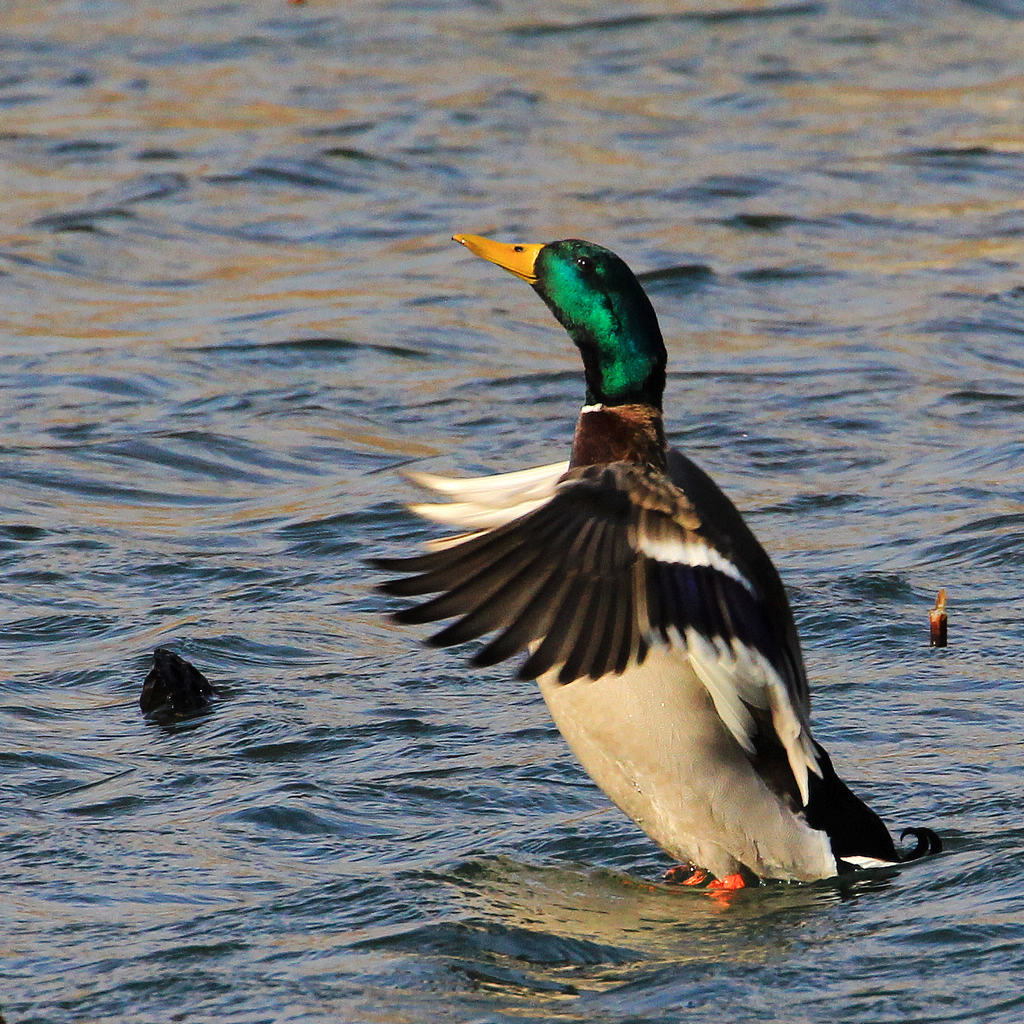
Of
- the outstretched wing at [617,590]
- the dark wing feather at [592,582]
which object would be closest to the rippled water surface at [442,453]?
the outstretched wing at [617,590]

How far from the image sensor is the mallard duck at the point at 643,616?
373cm

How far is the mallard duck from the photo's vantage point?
373 centimetres

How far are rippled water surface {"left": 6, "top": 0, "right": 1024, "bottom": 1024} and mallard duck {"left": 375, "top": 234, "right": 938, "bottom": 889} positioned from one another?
16 centimetres

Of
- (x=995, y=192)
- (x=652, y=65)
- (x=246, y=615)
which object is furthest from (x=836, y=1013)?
(x=652, y=65)

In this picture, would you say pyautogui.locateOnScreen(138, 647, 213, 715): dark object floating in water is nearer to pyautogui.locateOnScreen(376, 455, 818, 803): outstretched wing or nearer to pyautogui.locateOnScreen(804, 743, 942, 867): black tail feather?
pyautogui.locateOnScreen(376, 455, 818, 803): outstretched wing

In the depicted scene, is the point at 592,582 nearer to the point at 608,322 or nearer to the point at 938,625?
the point at 608,322

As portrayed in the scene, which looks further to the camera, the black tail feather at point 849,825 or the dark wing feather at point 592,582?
the black tail feather at point 849,825

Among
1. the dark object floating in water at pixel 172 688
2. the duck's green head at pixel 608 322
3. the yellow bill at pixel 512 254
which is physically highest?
the yellow bill at pixel 512 254

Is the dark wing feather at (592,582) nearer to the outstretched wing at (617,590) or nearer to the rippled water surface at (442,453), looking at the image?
the outstretched wing at (617,590)

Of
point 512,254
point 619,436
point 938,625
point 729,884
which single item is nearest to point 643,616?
point 619,436

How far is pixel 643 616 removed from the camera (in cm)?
381

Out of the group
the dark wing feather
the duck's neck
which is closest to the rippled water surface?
the dark wing feather

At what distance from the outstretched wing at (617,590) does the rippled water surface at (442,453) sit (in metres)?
0.54

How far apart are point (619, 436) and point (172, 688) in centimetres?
148
